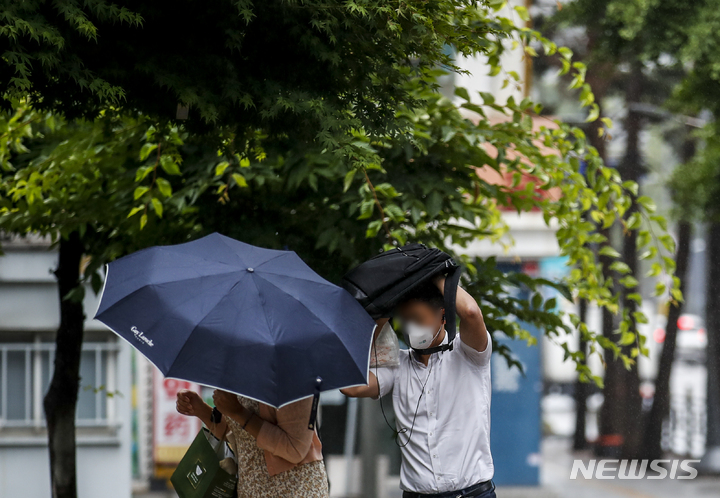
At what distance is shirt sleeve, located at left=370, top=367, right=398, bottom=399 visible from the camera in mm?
2648

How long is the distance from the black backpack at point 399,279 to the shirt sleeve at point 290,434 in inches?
16.3

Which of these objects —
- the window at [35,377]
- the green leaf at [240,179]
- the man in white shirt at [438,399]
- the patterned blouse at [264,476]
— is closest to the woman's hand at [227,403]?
the patterned blouse at [264,476]

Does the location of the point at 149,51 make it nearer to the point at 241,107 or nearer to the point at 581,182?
the point at 241,107

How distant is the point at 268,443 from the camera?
2.50 meters

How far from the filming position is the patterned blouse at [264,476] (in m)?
2.61

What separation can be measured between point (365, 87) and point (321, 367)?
1007 mm

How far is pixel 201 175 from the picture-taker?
12.6 ft

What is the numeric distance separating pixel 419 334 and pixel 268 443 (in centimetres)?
63

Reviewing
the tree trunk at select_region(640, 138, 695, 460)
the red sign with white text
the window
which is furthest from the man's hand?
the tree trunk at select_region(640, 138, 695, 460)

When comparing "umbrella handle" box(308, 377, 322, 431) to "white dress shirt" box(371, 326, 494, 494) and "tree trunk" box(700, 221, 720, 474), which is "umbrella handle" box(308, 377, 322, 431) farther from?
"tree trunk" box(700, 221, 720, 474)

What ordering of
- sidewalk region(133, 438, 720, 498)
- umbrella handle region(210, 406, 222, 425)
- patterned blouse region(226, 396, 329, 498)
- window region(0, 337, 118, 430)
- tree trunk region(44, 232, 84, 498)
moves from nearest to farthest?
patterned blouse region(226, 396, 329, 498), umbrella handle region(210, 406, 222, 425), tree trunk region(44, 232, 84, 498), window region(0, 337, 118, 430), sidewalk region(133, 438, 720, 498)

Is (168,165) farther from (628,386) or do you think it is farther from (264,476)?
(628,386)

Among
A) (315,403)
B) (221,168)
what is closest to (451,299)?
(315,403)

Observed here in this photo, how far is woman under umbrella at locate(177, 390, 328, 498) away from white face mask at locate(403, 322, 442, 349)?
0.40m
